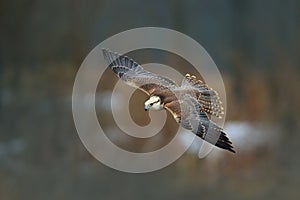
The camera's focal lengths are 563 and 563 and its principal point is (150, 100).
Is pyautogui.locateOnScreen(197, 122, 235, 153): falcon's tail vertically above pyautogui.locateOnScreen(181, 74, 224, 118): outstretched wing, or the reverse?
pyautogui.locateOnScreen(181, 74, 224, 118): outstretched wing

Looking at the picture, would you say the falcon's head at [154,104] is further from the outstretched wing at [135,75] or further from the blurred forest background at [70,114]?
the blurred forest background at [70,114]

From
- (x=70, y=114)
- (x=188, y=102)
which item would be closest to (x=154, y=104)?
(x=188, y=102)

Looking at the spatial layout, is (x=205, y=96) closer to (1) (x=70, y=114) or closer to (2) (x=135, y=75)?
(2) (x=135, y=75)

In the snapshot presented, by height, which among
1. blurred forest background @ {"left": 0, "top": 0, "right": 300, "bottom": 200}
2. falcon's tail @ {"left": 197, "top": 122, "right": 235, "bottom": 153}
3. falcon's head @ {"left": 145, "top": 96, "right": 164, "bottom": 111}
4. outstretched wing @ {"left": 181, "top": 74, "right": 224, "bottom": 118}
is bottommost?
falcon's tail @ {"left": 197, "top": 122, "right": 235, "bottom": 153}

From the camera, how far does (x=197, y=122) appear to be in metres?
0.27

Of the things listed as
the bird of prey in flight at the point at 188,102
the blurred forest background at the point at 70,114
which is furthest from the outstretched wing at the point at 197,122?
the blurred forest background at the point at 70,114

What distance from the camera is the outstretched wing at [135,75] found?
293 mm

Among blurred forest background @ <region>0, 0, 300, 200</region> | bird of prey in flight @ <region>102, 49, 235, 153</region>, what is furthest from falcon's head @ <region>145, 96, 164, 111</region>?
blurred forest background @ <region>0, 0, 300, 200</region>

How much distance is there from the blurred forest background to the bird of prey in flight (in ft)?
4.45

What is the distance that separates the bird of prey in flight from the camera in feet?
0.86

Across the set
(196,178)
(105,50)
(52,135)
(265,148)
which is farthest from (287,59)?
(105,50)

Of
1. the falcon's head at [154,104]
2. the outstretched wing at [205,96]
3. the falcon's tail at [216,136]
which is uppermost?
the outstretched wing at [205,96]

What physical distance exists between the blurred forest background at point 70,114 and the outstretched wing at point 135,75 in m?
1.33

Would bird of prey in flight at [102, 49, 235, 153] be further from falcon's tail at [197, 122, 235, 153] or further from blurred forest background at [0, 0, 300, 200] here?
blurred forest background at [0, 0, 300, 200]
